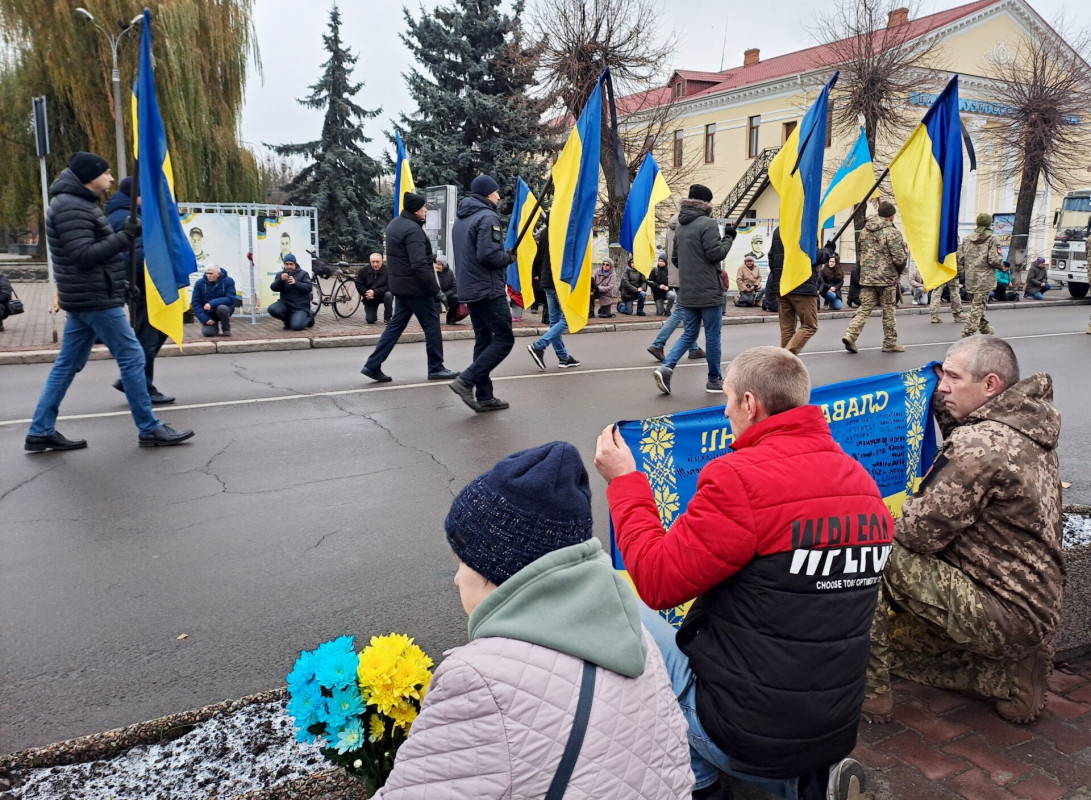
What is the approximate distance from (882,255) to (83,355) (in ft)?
35.5

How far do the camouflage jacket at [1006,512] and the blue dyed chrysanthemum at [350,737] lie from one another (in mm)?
1991

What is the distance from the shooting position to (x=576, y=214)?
26.1ft

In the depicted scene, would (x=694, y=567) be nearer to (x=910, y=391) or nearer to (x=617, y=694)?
(x=617, y=694)

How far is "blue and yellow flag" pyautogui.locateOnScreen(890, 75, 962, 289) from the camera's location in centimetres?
771

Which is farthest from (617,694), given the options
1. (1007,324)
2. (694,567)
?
(1007,324)

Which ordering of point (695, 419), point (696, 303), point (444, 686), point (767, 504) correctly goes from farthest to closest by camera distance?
point (696, 303)
point (695, 419)
point (767, 504)
point (444, 686)

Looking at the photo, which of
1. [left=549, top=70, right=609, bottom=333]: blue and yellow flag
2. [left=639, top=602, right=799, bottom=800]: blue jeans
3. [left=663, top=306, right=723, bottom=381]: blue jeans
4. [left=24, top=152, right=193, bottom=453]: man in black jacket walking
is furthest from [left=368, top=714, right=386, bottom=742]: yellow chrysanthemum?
[left=663, top=306, right=723, bottom=381]: blue jeans

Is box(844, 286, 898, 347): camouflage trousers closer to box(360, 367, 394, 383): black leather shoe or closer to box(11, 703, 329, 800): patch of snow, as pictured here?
box(360, 367, 394, 383): black leather shoe

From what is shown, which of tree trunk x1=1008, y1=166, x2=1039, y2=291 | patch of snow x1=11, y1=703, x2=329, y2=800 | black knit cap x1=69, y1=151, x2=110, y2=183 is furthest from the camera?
tree trunk x1=1008, y1=166, x2=1039, y2=291

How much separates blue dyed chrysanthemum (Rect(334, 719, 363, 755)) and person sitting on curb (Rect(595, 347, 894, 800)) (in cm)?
82

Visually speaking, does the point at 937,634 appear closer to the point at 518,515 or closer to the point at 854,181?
the point at 518,515

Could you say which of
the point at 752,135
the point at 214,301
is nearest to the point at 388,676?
the point at 214,301

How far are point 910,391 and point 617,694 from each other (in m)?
3.00

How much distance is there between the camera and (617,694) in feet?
5.13
